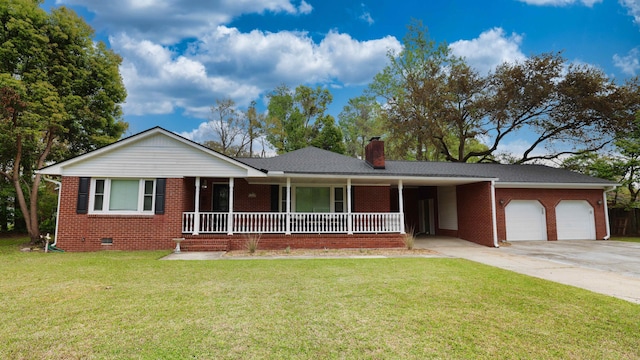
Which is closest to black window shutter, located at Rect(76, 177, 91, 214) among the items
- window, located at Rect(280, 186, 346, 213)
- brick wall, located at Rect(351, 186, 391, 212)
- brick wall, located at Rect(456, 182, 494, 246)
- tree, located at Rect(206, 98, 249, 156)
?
window, located at Rect(280, 186, 346, 213)

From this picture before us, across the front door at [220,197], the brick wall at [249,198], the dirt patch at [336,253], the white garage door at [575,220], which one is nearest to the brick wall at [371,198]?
the dirt patch at [336,253]

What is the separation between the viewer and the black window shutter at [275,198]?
46.5 feet

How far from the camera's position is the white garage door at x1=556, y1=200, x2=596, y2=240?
51.2ft

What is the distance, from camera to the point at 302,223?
13125 mm

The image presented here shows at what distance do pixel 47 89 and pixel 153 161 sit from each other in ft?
23.3

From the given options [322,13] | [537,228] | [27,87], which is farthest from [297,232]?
[322,13]

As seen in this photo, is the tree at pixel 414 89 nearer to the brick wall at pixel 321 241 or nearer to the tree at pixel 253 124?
the tree at pixel 253 124

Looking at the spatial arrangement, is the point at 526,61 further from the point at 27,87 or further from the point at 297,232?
the point at 27,87

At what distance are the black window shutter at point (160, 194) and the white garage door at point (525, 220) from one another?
15.3 meters

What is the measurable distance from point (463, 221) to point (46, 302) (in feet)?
50.7

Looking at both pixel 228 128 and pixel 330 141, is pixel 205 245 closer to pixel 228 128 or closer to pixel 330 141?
pixel 330 141

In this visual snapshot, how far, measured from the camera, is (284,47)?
67.8ft

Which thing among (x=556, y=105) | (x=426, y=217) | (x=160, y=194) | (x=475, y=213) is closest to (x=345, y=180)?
(x=475, y=213)

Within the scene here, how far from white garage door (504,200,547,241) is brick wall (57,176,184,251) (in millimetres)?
14991
